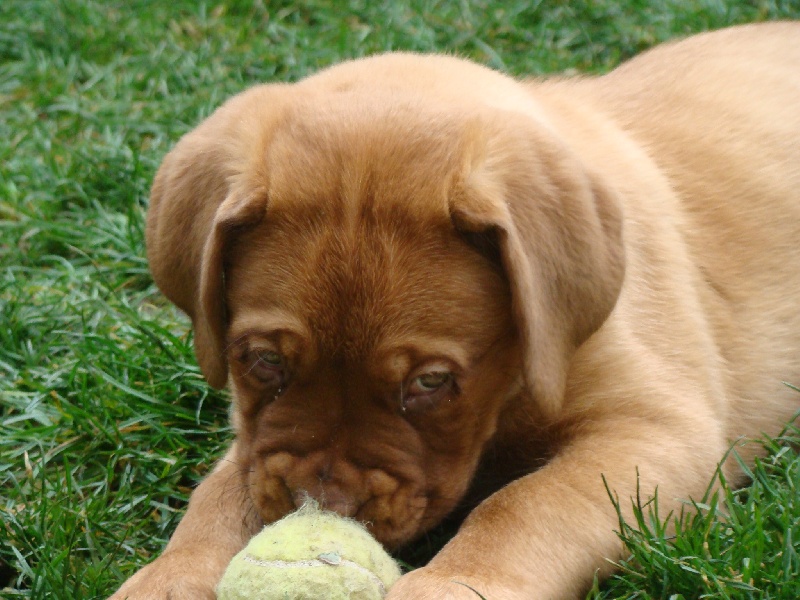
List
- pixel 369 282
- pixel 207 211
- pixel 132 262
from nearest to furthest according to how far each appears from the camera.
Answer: pixel 369 282 < pixel 207 211 < pixel 132 262

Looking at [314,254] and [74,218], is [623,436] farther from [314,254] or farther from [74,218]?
[74,218]

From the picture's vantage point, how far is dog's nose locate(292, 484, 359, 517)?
3.66m

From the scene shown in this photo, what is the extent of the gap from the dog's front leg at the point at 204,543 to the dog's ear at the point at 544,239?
3.74 feet

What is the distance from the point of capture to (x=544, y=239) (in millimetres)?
3748

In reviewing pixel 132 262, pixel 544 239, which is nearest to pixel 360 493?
pixel 544 239

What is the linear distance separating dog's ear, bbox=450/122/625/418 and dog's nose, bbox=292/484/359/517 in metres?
0.65

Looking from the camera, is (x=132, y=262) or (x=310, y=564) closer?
(x=310, y=564)

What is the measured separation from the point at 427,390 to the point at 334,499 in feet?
1.44

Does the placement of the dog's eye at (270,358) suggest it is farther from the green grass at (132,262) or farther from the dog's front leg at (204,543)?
the green grass at (132,262)

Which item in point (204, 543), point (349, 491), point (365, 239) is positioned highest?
point (365, 239)

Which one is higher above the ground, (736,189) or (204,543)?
(736,189)

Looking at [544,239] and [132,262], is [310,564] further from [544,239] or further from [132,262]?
[132,262]

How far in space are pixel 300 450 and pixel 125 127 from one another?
4352 mm

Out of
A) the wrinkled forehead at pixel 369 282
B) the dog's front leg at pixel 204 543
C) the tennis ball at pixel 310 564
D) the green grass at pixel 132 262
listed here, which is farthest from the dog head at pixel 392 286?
the green grass at pixel 132 262
